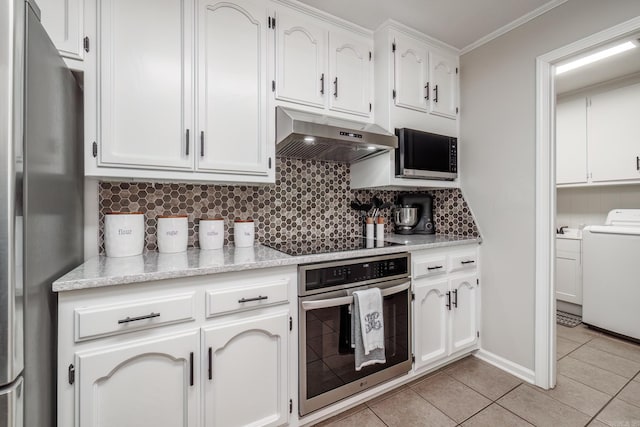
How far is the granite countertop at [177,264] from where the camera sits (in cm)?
98

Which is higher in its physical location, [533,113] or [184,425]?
[533,113]

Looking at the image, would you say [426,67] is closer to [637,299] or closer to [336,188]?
[336,188]

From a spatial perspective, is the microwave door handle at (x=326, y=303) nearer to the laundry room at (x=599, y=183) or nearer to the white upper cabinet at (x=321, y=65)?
the white upper cabinet at (x=321, y=65)

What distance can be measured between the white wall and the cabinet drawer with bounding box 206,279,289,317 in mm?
3703

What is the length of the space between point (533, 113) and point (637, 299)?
1929mm

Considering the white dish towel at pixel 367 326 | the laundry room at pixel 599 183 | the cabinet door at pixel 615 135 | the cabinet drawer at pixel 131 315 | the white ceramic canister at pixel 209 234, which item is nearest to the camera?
the cabinet drawer at pixel 131 315

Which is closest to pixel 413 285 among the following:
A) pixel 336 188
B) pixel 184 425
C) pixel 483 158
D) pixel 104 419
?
pixel 336 188

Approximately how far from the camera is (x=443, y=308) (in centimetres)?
192

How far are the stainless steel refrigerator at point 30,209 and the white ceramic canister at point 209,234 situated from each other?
594 millimetres

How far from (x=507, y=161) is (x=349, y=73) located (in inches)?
50.5

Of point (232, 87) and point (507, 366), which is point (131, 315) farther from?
point (507, 366)

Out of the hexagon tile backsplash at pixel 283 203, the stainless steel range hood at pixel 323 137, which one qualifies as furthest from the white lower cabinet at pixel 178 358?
the stainless steel range hood at pixel 323 137

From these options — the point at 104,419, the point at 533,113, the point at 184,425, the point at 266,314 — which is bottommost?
the point at 184,425

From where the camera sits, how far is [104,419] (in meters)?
1.02
